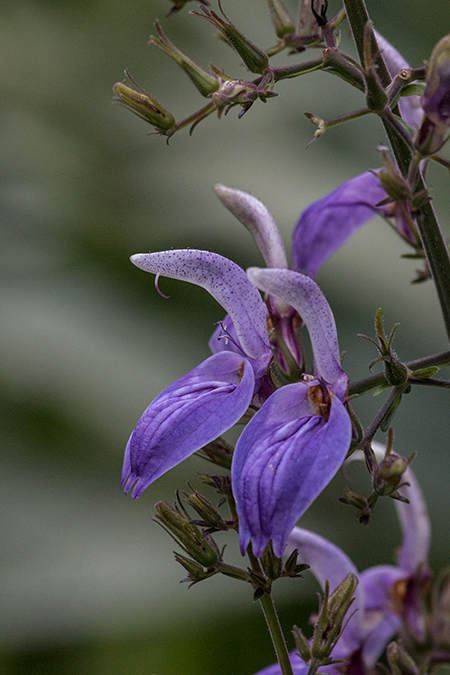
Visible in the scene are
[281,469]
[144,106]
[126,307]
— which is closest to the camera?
[281,469]

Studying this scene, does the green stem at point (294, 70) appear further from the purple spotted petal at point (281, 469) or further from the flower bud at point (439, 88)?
the purple spotted petal at point (281, 469)

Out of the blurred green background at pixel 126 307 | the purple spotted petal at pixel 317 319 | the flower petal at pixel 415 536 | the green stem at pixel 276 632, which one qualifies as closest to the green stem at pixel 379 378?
the purple spotted petal at pixel 317 319

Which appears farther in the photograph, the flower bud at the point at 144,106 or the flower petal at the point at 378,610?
the flower petal at the point at 378,610

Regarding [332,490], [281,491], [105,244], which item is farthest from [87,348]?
[281,491]

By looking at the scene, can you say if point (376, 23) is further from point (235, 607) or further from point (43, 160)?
point (235, 607)

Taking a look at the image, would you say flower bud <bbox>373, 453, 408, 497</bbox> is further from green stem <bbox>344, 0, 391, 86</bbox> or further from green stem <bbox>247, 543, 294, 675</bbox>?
green stem <bbox>344, 0, 391, 86</bbox>

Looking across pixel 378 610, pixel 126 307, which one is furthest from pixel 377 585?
pixel 126 307

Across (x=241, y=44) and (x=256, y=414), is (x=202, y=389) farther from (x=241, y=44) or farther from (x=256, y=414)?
(x=241, y=44)
